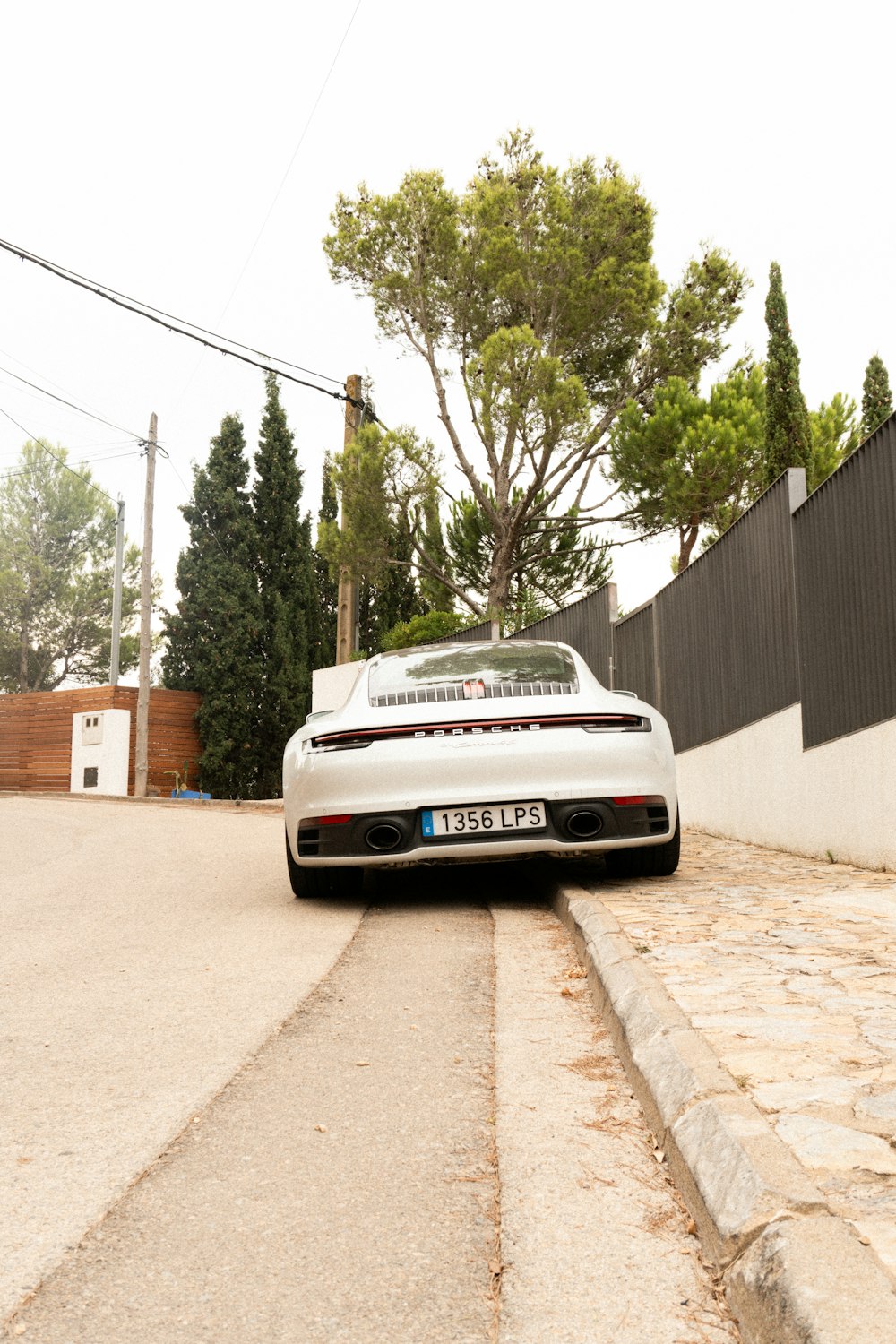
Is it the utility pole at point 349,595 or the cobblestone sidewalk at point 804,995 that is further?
the utility pole at point 349,595

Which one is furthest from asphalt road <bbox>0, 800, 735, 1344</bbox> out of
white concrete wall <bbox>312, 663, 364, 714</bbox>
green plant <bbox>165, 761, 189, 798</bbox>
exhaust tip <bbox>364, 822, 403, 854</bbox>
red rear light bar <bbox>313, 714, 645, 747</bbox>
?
green plant <bbox>165, 761, 189, 798</bbox>

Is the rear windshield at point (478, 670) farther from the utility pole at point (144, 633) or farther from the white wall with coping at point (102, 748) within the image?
the white wall with coping at point (102, 748)

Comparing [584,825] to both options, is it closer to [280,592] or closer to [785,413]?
[785,413]

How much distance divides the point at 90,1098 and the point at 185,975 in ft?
5.11

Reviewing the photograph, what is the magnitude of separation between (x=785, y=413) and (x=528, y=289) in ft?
21.6

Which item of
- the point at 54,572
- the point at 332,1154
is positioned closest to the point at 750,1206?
the point at 332,1154

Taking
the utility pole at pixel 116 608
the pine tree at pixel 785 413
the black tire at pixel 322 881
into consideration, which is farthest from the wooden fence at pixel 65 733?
the black tire at pixel 322 881

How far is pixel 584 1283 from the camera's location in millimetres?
1997

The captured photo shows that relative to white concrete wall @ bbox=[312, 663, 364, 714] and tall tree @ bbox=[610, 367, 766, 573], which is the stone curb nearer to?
white concrete wall @ bbox=[312, 663, 364, 714]

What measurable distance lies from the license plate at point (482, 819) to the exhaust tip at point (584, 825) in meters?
0.15

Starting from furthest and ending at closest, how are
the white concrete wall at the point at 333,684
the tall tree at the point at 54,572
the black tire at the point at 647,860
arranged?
the tall tree at the point at 54,572 → the white concrete wall at the point at 333,684 → the black tire at the point at 647,860

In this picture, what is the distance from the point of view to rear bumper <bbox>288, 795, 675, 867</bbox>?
586 cm

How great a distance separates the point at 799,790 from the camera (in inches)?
307

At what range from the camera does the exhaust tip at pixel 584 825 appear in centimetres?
590
